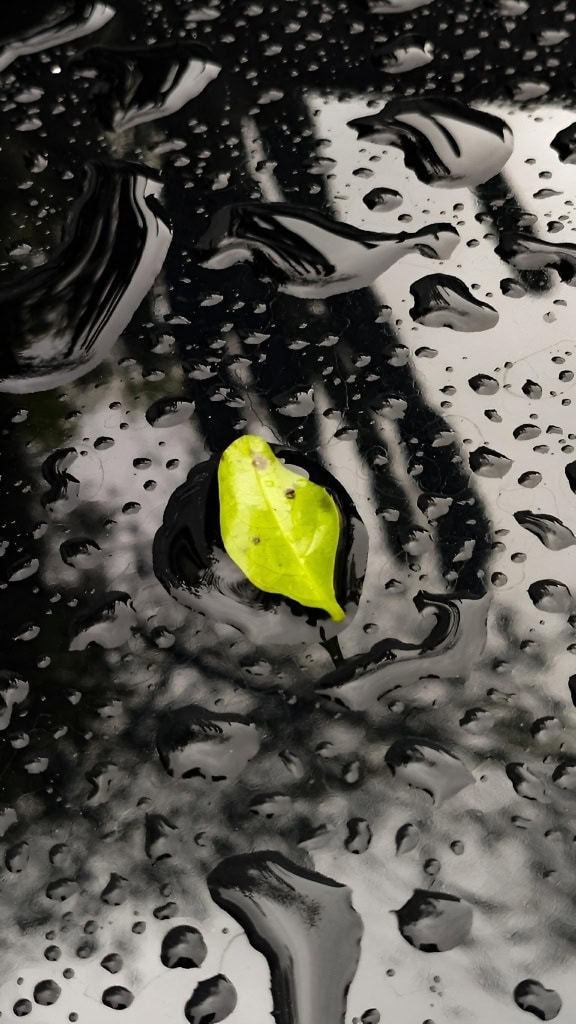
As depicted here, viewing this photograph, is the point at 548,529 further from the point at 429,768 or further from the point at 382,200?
the point at 382,200

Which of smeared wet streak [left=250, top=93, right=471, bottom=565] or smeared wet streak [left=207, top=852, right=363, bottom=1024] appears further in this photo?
smeared wet streak [left=250, top=93, right=471, bottom=565]

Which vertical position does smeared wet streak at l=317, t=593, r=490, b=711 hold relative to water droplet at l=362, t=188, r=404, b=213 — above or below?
below

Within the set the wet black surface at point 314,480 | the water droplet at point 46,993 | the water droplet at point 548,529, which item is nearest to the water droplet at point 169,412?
the wet black surface at point 314,480

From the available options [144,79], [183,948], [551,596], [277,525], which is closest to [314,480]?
[277,525]

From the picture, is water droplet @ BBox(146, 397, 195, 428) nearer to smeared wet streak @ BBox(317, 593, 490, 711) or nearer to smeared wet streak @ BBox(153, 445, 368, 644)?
smeared wet streak @ BBox(153, 445, 368, 644)

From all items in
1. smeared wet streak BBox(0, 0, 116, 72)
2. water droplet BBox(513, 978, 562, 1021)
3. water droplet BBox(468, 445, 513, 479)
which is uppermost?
smeared wet streak BBox(0, 0, 116, 72)

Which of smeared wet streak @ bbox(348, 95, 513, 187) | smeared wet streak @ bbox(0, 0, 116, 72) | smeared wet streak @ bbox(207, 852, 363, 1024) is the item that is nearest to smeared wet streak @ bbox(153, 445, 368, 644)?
smeared wet streak @ bbox(207, 852, 363, 1024)

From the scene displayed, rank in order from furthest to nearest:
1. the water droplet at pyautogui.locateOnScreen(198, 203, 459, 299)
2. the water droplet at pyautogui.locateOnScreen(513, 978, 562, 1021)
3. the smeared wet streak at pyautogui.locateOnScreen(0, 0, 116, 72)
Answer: the smeared wet streak at pyautogui.locateOnScreen(0, 0, 116, 72)
the water droplet at pyautogui.locateOnScreen(198, 203, 459, 299)
the water droplet at pyautogui.locateOnScreen(513, 978, 562, 1021)

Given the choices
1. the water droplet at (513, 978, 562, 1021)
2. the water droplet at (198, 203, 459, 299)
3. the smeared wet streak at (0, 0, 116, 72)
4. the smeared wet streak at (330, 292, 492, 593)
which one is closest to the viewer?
the water droplet at (513, 978, 562, 1021)
